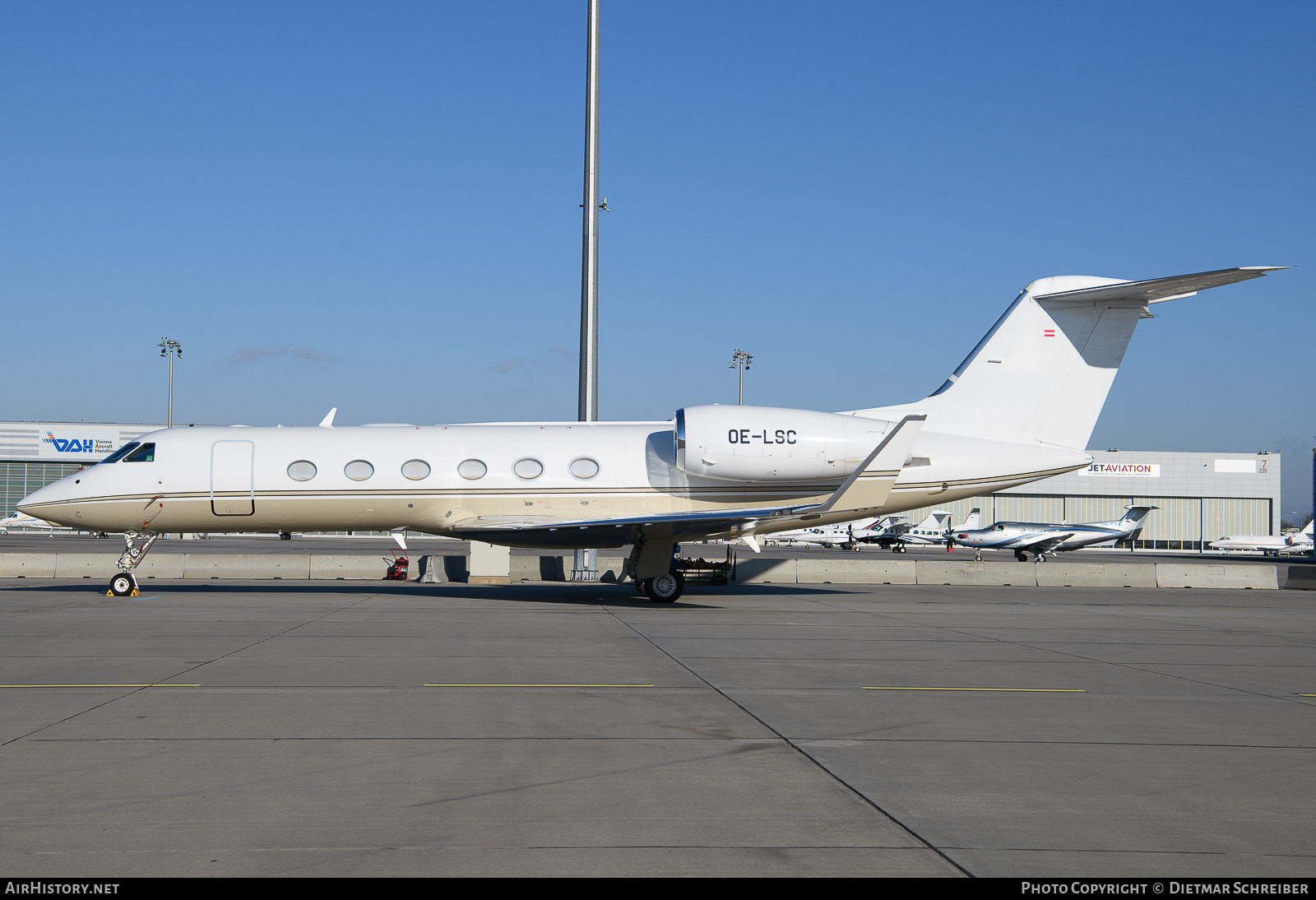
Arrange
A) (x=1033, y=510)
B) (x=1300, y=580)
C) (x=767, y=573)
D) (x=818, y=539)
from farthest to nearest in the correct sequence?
(x=1033, y=510), (x=818, y=539), (x=1300, y=580), (x=767, y=573)

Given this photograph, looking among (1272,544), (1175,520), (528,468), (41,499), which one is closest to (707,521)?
(528,468)

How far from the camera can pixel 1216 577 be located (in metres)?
27.4

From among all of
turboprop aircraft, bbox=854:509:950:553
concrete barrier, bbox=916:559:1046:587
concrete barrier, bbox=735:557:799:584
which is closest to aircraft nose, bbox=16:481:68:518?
concrete barrier, bbox=735:557:799:584

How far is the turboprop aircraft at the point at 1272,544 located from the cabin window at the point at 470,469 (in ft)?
224

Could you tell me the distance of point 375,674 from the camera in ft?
30.1

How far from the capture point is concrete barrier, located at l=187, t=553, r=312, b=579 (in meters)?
24.6

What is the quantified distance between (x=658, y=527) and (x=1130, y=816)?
12512 millimetres

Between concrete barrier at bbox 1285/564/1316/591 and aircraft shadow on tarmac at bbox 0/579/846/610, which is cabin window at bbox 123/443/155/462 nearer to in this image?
aircraft shadow on tarmac at bbox 0/579/846/610

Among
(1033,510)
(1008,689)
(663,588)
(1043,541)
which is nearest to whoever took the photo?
(1008,689)

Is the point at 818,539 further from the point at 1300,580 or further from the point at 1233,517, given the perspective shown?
the point at 1233,517

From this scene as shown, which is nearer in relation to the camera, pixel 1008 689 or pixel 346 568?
pixel 1008 689

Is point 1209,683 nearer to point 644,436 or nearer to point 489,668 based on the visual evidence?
point 489,668

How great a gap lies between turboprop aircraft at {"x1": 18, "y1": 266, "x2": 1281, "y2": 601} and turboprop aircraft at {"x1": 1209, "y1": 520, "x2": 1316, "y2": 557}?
200ft

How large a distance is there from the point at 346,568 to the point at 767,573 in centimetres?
1083
